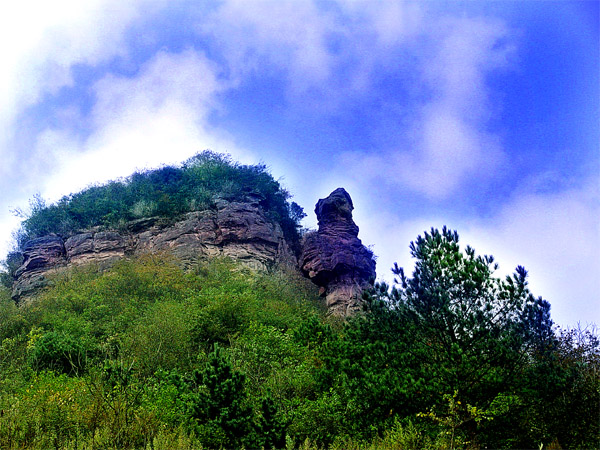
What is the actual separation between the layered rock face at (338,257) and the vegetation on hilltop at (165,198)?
3550 millimetres

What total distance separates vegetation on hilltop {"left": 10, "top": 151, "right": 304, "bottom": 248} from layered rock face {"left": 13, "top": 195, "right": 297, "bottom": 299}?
143 centimetres

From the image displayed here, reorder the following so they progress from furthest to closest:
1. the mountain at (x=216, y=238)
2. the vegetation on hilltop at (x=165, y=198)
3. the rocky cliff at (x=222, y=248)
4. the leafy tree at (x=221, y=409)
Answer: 1. the vegetation on hilltop at (x=165, y=198)
2. the mountain at (x=216, y=238)
3. the rocky cliff at (x=222, y=248)
4. the leafy tree at (x=221, y=409)

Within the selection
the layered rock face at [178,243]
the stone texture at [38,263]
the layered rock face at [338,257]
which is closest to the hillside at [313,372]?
the stone texture at [38,263]

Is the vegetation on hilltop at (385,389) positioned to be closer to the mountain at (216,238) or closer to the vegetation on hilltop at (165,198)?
the mountain at (216,238)

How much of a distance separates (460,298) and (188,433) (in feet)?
31.2

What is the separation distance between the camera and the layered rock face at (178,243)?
1710 inches

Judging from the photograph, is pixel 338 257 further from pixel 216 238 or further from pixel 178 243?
pixel 178 243

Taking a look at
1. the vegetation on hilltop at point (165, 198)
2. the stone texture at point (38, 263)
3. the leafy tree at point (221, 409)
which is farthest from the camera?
the vegetation on hilltop at point (165, 198)

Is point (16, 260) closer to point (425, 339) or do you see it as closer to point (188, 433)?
point (188, 433)

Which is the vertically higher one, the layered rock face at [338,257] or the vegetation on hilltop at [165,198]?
the vegetation on hilltop at [165,198]

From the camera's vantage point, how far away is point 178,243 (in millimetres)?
44125

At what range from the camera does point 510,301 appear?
1638cm

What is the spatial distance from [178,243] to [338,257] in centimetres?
1442

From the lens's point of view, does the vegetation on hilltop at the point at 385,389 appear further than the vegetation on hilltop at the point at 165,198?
No
